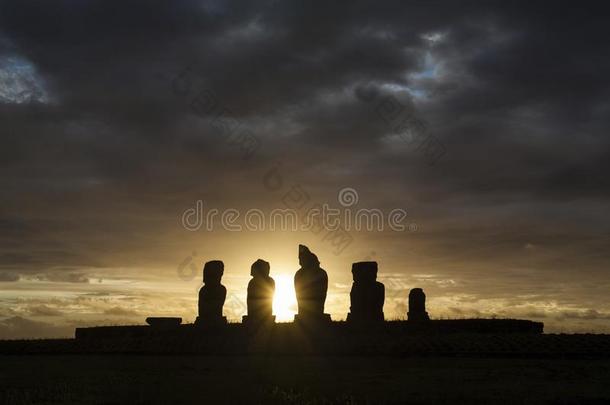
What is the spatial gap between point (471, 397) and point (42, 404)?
10.4 meters

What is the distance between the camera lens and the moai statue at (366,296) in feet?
121

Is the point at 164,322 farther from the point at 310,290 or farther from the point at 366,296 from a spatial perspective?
the point at 366,296

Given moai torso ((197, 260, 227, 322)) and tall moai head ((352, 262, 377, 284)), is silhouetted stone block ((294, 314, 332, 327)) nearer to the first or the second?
tall moai head ((352, 262, 377, 284))

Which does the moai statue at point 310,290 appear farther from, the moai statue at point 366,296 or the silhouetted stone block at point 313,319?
the moai statue at point 366,296

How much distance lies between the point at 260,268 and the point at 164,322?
6672 mm

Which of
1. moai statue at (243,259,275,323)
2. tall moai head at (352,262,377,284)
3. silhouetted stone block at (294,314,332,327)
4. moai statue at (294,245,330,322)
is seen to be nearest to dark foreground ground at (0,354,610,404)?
silhouetted stone block at (294,314,332,327)

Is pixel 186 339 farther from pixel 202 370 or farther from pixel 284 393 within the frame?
pixel 284 393

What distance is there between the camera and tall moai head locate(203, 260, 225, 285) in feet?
132

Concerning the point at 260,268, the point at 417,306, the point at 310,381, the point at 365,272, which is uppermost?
the point at 260,268

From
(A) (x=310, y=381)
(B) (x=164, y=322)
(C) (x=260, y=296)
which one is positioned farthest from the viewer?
(B) (x=164, y=322)

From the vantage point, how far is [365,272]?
3725 cm

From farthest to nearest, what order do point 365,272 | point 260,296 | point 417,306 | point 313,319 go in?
point 260,296
point 417,306
point 365,272
point 313,319

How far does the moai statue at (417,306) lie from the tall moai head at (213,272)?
38.5ft

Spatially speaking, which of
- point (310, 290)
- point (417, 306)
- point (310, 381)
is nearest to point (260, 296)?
point (310, 290)
